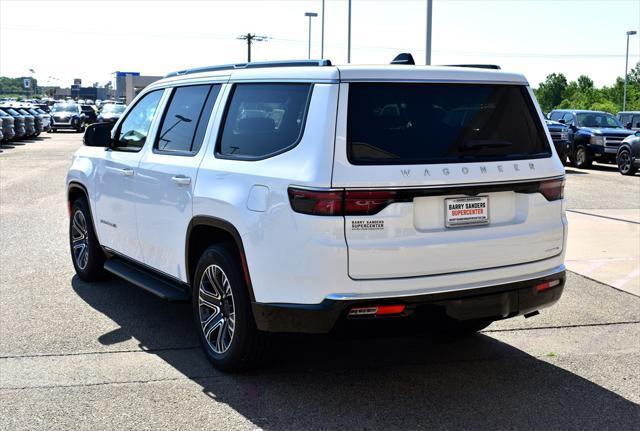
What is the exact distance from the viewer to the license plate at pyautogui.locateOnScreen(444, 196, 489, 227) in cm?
439

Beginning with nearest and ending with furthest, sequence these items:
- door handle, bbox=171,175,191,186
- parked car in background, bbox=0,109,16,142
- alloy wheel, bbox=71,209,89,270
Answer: door handle, bbox=171,175,191,186
alloy wheel, bbox=71,209,89,270
parked car in background, bbox=0,109,16,142

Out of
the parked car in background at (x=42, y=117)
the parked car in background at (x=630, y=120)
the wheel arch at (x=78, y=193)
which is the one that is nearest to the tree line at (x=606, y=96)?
the parked car in background at (x=630, y=120)

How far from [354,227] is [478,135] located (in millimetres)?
1021

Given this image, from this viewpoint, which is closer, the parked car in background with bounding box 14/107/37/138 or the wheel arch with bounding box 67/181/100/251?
the wheel arch with bounding box 67/181/100/251

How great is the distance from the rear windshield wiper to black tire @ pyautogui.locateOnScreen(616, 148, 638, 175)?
18.6 meters

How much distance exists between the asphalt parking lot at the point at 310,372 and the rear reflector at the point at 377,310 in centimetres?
22

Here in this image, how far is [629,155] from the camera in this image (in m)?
21.8

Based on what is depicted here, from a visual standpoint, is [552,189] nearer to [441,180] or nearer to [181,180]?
[441,180]

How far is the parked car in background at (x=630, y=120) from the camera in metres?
26.5

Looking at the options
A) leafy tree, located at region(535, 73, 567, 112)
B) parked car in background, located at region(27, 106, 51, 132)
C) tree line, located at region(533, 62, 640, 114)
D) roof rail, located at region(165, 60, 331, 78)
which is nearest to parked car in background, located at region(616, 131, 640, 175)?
roof rail, located at region(165, 60, 331, 78)

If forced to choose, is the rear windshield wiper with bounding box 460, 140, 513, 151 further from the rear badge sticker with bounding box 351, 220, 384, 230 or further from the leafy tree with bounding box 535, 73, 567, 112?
the leafy tree with bounding box 535, 73, 567, 112

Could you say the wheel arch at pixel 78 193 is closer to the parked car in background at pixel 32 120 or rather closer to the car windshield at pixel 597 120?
the car windshield at pixel 597 120

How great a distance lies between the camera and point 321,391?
4742mm

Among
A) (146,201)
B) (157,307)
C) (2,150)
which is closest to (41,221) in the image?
(157,307)
